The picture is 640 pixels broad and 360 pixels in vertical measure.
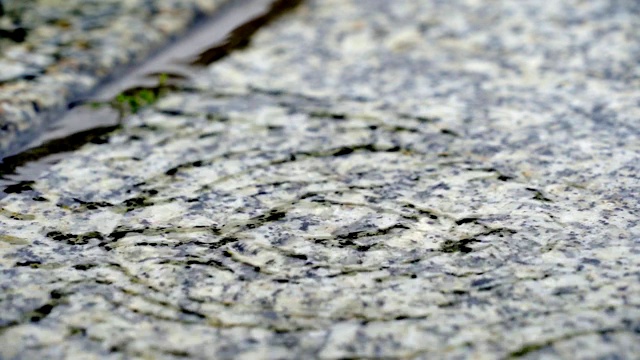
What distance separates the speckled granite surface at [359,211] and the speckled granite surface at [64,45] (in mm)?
175

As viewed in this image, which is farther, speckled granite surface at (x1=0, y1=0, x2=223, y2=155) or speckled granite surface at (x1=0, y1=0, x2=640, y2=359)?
speckled granite surface at (x1=0, y1=0, x2=223, y2=155)

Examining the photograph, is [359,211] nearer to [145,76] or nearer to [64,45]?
[145,76]

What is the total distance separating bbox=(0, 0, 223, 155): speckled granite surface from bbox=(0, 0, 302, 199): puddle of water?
31 millimetres

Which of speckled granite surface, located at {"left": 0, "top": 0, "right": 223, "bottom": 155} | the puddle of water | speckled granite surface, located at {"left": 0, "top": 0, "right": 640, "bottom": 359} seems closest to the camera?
speckled granite surface, located at {"left": 0, "top": 0, "right": 640, "bottom": 359}

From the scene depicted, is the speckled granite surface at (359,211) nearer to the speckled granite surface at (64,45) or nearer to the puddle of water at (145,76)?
the puddle of water at (145,76)

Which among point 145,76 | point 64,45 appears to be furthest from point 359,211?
point 64,45

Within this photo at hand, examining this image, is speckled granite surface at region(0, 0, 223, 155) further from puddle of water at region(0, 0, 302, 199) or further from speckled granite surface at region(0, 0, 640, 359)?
speckled granite surface at region(0, 0, 640, 359)

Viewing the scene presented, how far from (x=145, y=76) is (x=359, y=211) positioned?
76cm

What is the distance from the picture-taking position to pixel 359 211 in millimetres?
1301

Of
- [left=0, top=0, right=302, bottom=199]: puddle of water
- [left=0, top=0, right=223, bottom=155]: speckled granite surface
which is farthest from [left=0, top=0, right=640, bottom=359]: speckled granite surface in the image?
[left=0, top=0, right=223, bottom=155]: speckled granite surface

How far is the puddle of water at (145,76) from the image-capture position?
148 cm

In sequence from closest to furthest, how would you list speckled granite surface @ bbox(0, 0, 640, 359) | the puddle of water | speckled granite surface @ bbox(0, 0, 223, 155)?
speckled granite surface @ bbox(0, 0, 640, 359), the puddle of water, speckled granite surface @ bbox(0, 0, 223, 155)

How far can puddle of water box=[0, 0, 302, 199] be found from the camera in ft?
4.85

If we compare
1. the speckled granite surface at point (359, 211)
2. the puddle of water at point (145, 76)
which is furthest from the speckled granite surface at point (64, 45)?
the speckled granite surface at point (359, 211)
